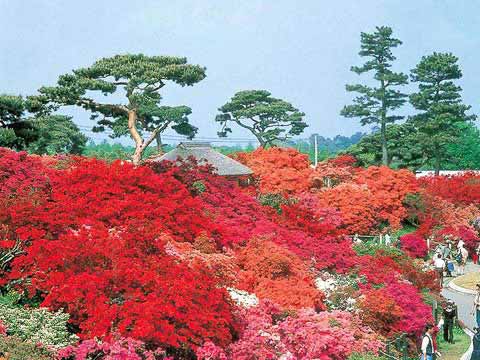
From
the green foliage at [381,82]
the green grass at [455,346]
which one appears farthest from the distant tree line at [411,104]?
the green grass at [455,346]

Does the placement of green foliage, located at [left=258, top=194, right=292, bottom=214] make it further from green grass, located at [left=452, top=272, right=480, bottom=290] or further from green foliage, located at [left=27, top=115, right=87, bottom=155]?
green foliage, located at [left=27, top=115, right=87, bottom=155]

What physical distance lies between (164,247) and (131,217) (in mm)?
1656

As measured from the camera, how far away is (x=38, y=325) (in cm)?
1428

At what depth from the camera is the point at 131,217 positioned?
19.8m

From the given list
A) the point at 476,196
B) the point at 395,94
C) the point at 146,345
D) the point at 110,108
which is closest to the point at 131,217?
the point at 146,345

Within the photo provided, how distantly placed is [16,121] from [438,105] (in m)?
38.6

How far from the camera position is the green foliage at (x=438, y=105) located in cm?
6250

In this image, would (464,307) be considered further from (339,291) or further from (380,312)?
(380,312)

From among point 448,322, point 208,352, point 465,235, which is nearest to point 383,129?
point 465,235

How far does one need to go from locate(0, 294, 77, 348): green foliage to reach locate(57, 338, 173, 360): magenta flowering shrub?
0.29 m

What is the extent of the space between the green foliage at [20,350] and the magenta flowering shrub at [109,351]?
0.41 meters

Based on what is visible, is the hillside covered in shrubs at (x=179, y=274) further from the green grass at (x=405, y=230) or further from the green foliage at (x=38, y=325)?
the green grass at (x=405, y=230)

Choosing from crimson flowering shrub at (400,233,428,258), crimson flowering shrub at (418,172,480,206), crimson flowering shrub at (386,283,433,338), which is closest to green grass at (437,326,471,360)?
crimson flowering shrub at (386,283,433,338)

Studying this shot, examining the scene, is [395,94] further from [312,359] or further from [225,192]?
[312,359]
